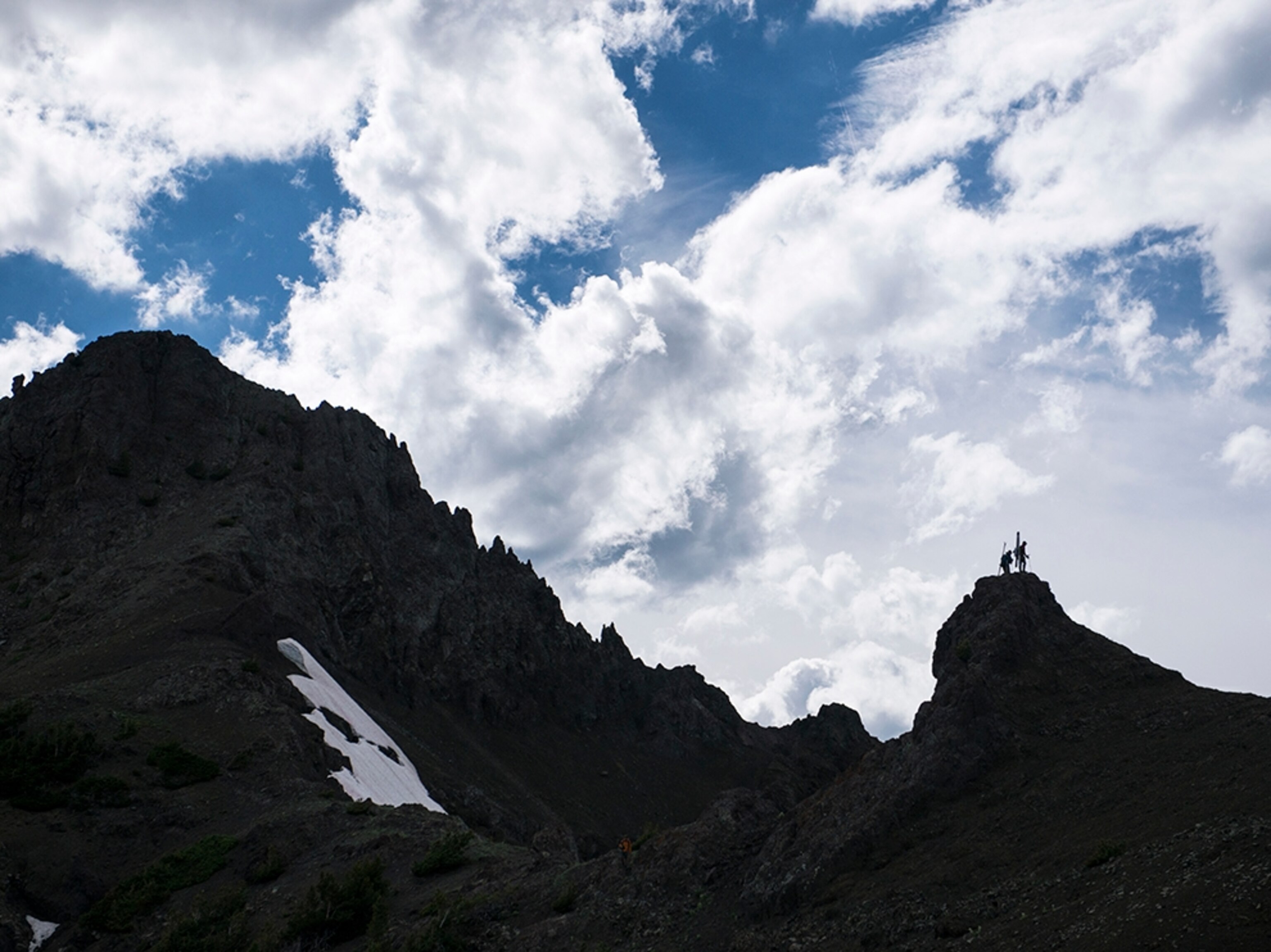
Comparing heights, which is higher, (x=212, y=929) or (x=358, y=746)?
(x=358, y=746)

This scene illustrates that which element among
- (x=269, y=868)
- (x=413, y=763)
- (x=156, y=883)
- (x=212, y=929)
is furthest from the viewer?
(x=413, y=763)

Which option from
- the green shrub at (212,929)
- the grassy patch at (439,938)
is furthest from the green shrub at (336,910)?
the grassy patch at (439,938)

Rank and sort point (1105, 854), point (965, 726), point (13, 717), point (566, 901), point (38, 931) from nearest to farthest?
point (1105, 854), point (566, 901), point (965, 726), point (38, 931), point (13, 717)

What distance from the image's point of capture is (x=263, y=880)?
1302 inches

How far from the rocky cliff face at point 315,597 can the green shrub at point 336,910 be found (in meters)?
22.8

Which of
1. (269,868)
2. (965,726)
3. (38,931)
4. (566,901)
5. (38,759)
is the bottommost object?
(566,901)

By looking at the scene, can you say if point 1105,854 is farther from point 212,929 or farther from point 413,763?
point 413,763

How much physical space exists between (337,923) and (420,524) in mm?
74682

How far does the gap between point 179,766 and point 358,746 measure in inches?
566

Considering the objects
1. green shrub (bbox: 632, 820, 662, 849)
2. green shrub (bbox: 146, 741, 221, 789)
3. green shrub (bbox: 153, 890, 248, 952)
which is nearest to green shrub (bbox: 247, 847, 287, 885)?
green shrub (bbox: 153, 890, 248, 952)

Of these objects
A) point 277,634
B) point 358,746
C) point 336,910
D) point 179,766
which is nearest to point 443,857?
point 336,910

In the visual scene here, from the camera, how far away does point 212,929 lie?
29.8 m

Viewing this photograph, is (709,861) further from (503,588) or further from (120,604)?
(503,588)

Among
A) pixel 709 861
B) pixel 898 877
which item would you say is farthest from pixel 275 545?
pixel 898 877
